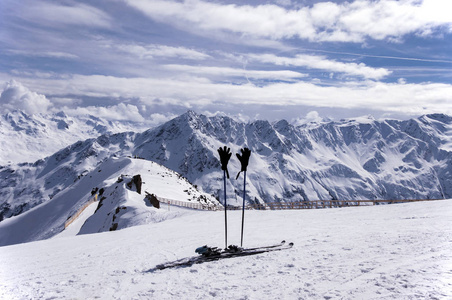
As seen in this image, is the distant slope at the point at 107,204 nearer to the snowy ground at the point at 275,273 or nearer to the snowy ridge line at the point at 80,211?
the snowy ridge line at the point at 80,211

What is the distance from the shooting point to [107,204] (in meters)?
45.6

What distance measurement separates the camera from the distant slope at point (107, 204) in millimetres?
38375

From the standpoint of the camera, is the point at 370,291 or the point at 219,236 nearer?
the point at 370,291

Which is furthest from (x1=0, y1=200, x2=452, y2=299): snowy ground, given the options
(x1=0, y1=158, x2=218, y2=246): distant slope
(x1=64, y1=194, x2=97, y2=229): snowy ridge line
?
(x1=64, y1=194, x2=97, y2=229): snowy ridge line

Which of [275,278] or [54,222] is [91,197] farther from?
[275,278]

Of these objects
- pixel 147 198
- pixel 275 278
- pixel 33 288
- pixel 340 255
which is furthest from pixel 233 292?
pixel 147 198

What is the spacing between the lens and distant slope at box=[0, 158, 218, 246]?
1511 inches

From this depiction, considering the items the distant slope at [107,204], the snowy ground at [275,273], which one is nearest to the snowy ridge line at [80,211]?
the distant slope at [107,204]

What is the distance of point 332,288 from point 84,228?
4075 cm

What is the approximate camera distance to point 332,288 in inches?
351

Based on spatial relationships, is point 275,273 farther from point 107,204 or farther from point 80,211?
point 80,211

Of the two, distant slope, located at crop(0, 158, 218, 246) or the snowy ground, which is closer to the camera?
the snowy ground

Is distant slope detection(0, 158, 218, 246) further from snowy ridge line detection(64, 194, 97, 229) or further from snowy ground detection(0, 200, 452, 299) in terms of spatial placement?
snowy ground detection(0, 200, 452, 299)

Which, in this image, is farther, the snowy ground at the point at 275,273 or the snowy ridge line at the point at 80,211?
the snowy ridge line at the point at 80,211
